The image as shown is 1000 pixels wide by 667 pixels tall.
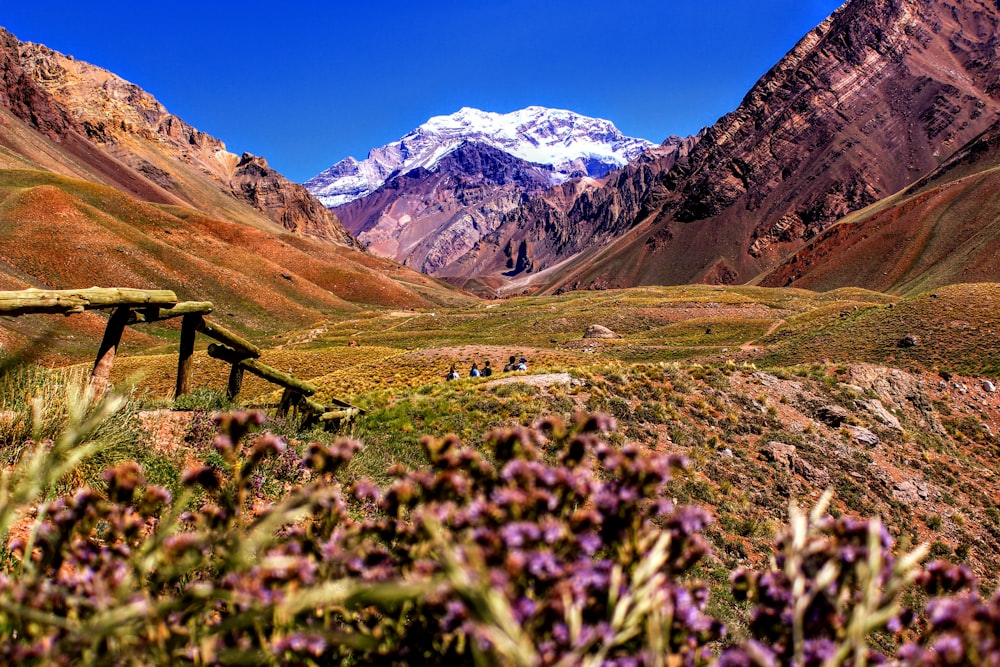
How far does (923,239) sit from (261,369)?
12236cm

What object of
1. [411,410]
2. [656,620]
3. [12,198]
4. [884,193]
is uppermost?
[884,193]

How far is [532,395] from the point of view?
1605 centimetres

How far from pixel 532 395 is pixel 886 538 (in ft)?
46.2

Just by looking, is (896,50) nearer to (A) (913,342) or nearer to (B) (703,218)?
(B) (703,218)

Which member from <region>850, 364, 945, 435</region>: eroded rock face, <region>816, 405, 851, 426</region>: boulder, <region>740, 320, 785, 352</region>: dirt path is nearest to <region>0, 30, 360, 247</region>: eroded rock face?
<region>740, 320, 785, 352</region>: dirt path

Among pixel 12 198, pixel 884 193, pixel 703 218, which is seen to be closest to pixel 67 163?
pixel 12 198

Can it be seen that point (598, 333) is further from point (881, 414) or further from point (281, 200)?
point (281, 200)

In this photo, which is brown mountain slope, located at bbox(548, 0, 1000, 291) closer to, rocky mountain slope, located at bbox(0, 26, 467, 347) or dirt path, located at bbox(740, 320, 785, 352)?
rocky mountain slope, located at bbox(0, 26, 467, 347)

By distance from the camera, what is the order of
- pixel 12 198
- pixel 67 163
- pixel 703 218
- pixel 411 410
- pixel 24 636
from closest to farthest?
pixel 24 636 < pixel 411 410 < pixel 12 198 < pixel 67 163 < pixel 703 218

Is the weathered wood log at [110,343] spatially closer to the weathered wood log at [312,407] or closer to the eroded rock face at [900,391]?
the weathered wood log at [312,407]

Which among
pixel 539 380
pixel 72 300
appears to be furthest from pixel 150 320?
pixel 539 380

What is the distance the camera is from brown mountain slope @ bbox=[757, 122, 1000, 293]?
276 ft

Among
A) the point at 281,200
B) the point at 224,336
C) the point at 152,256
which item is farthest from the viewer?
the point at 281,200

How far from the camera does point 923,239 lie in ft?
330
